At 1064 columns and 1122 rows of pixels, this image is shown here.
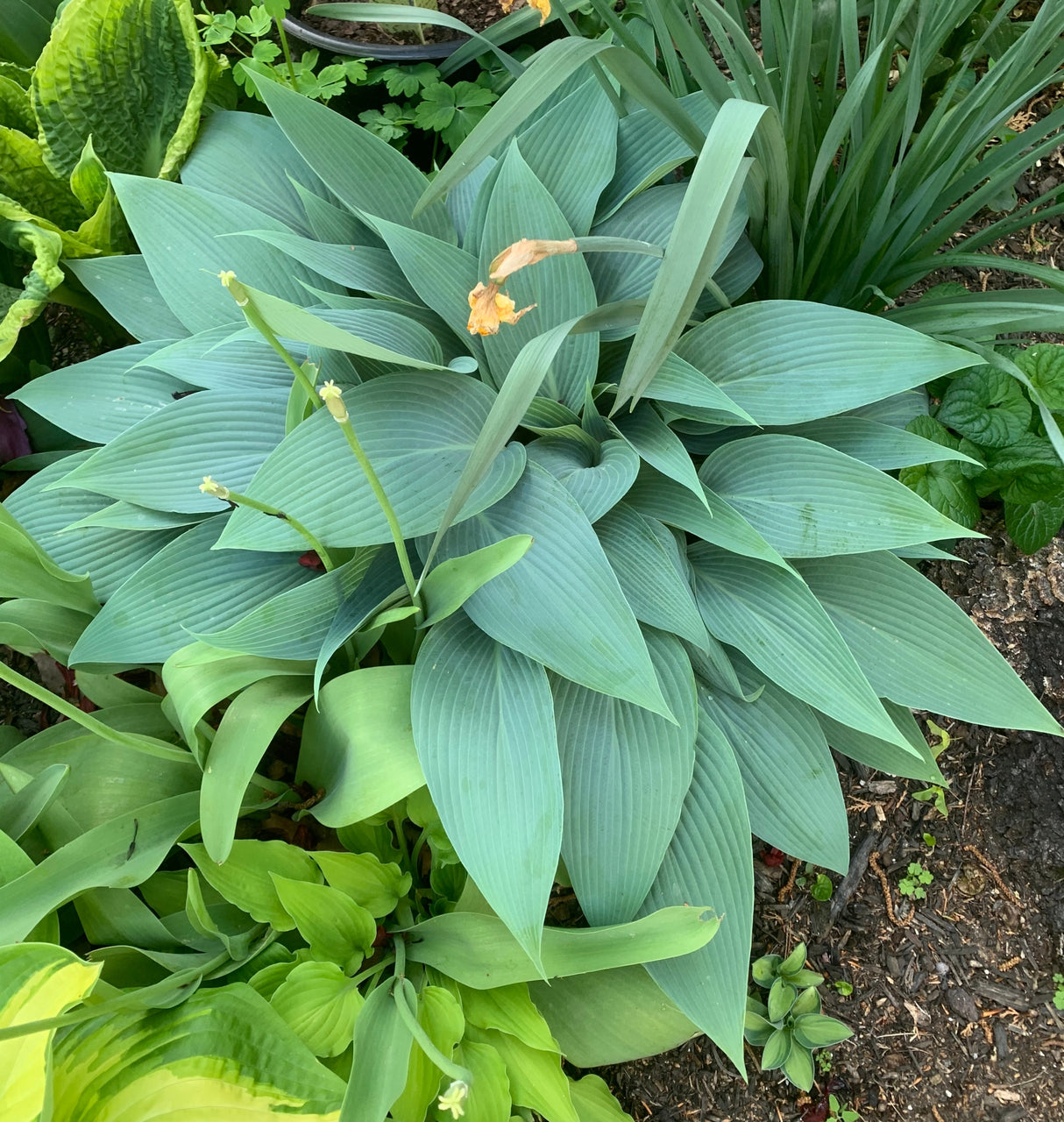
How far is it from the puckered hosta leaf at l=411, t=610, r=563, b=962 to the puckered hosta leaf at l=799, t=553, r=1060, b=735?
38 cm

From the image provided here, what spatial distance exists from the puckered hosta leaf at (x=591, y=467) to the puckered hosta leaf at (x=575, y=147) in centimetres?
27

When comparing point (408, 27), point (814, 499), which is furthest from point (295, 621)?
point (408, 27)

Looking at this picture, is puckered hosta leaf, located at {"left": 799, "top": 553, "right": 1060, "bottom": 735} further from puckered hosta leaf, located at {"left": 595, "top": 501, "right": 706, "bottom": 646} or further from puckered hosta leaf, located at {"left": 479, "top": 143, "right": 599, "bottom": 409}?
puckered hosta leaf, located at {"left": 479, "top": 143, "right": 599, "bottom": 409}

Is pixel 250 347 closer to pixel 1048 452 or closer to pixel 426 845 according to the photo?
pixel 426 845

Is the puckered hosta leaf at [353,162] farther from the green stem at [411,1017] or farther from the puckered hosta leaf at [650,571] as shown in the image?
the green stem at [411,1017]

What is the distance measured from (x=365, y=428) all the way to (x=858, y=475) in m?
0.52

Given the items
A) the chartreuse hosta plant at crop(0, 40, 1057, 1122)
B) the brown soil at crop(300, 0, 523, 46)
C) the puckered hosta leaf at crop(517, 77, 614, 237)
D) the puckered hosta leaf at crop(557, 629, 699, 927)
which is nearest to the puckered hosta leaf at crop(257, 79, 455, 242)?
the chartreuse hosta plant at crop(0, 40, 1057, 1122)

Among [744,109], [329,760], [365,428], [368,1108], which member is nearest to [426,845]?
[329,760]

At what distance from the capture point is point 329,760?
877mm

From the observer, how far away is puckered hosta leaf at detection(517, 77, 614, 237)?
3.29 ft

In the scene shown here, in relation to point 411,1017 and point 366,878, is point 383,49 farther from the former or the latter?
point 411,1017

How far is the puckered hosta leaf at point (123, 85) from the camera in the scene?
1.01 m

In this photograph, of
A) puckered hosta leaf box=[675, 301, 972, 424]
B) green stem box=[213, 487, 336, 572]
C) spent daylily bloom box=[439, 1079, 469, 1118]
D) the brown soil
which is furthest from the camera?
the brown soil

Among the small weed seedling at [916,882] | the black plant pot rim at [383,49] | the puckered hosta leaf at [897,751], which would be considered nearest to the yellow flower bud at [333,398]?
the puckered hosta leaf at [897,751]
